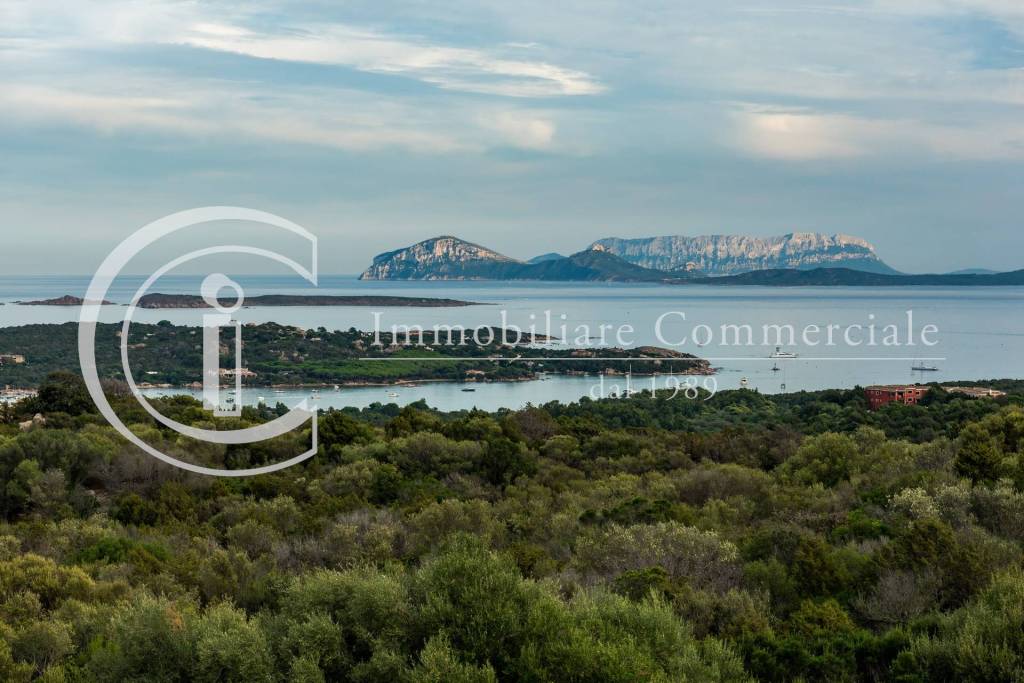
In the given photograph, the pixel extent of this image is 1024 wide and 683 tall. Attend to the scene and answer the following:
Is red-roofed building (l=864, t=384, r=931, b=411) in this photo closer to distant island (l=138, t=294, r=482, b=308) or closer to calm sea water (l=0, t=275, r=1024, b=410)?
calm sea water (l=0, t=275, r=1024, b=410)

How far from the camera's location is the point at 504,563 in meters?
7.55

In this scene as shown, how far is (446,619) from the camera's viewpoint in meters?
6.90

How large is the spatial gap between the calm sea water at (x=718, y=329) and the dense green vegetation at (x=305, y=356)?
2919 millimetres

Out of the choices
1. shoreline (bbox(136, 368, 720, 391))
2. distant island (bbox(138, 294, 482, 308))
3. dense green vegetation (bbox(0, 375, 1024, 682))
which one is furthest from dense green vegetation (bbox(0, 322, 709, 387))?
distant island (bbox(138, 294, 482, 308))

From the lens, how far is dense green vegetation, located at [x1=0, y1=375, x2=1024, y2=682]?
22.5 feet

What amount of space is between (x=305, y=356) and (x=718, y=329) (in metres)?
41.1

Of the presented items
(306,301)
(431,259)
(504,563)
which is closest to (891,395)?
(504,563)

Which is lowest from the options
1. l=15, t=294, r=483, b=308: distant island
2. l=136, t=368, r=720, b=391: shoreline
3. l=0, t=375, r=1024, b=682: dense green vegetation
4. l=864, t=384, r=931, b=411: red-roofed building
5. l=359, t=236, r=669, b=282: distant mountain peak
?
l=136, t=368, r=720, b=391: shoreline

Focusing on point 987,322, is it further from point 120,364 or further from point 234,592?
point 234,592

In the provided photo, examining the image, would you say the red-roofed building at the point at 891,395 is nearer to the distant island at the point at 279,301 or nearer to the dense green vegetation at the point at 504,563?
the dense green vegetation at the point at 504,563

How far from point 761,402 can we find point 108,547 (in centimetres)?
3208

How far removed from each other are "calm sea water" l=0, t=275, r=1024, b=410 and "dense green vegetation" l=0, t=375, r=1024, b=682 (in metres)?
29.0

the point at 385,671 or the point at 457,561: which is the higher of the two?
the point at 457,561

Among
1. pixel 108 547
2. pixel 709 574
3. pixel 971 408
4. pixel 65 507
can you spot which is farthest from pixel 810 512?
pixel 971 408
